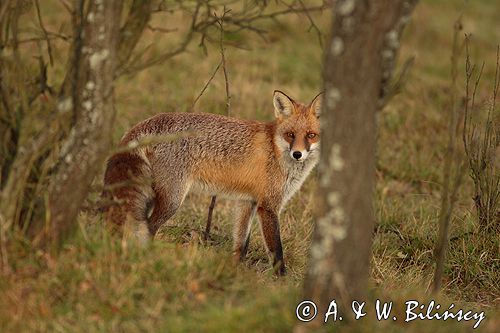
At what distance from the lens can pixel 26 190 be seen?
16.4ft

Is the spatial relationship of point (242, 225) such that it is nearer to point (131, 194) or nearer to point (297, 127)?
point (297, 127)

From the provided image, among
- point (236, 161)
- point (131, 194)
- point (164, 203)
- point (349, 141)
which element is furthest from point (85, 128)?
point (236, 161)

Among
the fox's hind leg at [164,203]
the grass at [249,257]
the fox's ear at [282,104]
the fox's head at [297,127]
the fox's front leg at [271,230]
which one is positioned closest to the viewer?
the grass at [249,257]

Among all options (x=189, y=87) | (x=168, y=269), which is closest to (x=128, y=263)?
(x=168, y=269)

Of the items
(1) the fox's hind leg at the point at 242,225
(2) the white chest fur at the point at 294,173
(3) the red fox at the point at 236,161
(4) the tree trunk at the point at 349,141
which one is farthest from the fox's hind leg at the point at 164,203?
(4) the tree trunk at the point at 349,141

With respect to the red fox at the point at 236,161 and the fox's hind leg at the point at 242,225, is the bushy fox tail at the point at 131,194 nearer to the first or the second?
the red fox at the point at 236,161

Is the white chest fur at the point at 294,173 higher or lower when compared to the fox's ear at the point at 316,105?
lower

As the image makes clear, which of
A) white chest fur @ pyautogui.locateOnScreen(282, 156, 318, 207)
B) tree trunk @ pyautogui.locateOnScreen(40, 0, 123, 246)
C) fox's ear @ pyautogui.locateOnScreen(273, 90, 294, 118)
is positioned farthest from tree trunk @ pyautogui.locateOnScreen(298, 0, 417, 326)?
fox's ear @ pyautogui.locateOnScreen(273, 90, 294, 118)

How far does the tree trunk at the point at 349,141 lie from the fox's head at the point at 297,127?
242 cm

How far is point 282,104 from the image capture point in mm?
7008

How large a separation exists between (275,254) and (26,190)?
2303mm

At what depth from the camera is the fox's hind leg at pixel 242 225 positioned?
22.0ft

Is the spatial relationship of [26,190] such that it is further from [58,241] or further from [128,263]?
[128,263]

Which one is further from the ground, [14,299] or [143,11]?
[143,11]
